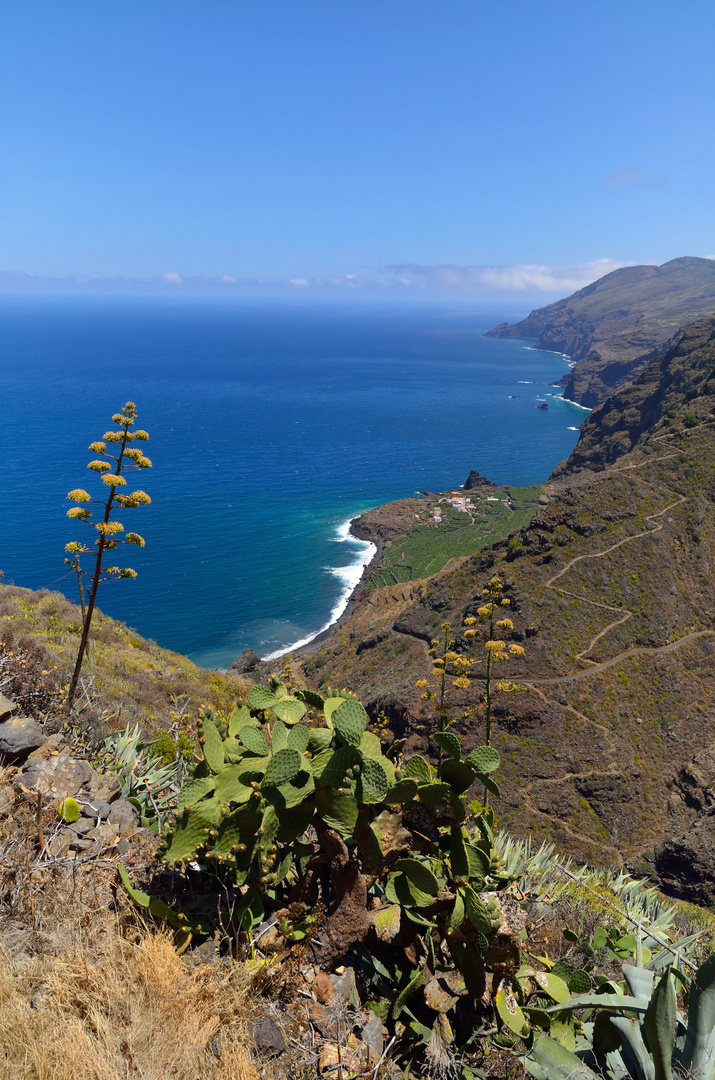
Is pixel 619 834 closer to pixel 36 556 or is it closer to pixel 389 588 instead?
pixel 389 588

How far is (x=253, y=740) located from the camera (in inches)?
150

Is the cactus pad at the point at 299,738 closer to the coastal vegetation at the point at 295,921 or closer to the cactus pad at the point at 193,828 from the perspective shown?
the coastal vegetation at the point at 295,921

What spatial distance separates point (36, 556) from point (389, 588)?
35.3 m

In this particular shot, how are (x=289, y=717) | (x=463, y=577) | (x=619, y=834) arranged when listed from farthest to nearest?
1. (x=463, y=577)
2. (x=619, y=834)
3. (x=289, y=717)

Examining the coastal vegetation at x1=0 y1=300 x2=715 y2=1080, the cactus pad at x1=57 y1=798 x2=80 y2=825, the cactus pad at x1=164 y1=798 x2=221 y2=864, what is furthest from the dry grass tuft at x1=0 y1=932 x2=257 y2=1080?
the cactus pad at x1=57 y1=798 x2=80 y2=825

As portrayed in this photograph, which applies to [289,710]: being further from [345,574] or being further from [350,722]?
[345,574]

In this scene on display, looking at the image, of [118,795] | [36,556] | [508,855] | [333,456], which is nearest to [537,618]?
[508,855]

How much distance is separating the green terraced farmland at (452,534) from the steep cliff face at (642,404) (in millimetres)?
9605

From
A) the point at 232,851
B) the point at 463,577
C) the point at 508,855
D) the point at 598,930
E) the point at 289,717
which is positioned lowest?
the point at 463,577

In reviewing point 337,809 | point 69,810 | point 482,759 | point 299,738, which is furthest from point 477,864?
point 69,810

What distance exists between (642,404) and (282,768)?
97488 mm

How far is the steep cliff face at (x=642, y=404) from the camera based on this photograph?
3083 inches

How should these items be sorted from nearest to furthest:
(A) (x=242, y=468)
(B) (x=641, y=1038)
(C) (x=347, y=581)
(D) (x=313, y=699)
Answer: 1. (B) (x=641, y=1038)
2. (D) (x=313, y=699)
3. (C) (x=347, y=581)
4. (A) (x=242, y=468)

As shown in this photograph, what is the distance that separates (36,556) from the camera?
195ft
